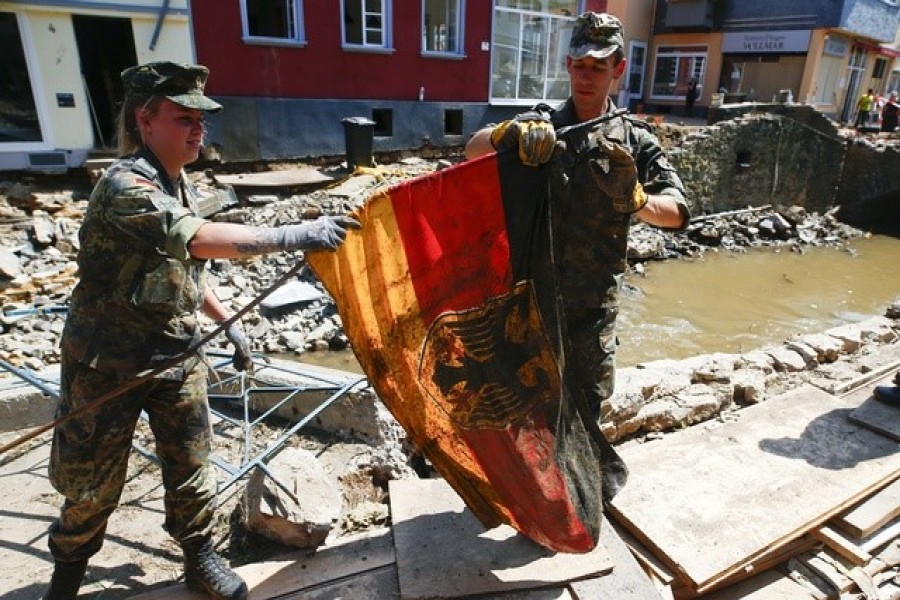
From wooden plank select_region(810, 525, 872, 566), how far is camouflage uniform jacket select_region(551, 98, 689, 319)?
180 centimetres

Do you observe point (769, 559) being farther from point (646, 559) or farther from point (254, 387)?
point (254, 387)

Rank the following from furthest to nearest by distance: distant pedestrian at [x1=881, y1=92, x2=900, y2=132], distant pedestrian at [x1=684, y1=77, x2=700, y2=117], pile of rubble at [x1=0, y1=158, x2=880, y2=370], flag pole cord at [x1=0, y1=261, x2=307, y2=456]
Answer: distant pedestrian at [x1=684, y1=77, x2=700, y2=117] < distant pedestrian at [x1=881, y1=92, x2=900, y2=132] < pile of rubble at [x1=0, y1=158, x2=880, y2=370] < flag pole cord at [x1=0, y1=261, x2=307, y2=456]

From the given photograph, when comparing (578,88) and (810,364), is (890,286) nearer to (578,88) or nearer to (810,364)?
(810,364)

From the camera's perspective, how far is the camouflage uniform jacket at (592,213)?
98.6 inches

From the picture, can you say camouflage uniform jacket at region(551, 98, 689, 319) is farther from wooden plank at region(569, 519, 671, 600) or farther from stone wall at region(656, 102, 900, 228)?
stone wall at region(656, 102, 900, 228)

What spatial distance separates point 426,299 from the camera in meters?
2.24

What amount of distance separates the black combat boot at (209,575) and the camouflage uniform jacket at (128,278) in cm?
88

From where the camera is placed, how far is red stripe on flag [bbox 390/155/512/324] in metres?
2.15

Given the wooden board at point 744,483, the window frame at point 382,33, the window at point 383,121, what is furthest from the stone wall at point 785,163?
the wooden board at point 744,483

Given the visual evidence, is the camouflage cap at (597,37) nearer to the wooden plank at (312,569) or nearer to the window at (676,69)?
the wooden plank at (312,569)

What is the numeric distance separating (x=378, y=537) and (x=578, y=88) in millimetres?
2301

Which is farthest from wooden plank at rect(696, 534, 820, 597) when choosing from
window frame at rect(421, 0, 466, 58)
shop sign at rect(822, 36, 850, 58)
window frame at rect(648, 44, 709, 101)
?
shop sign at rect(822, 36, 850, 58)

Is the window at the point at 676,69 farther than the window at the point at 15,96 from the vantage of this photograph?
Yes

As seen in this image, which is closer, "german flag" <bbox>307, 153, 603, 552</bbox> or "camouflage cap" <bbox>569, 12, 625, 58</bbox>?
"german flag" <bbox>307, 153, 603, 552</bbox>
